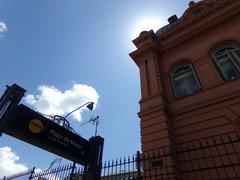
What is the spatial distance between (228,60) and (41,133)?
31.2ft

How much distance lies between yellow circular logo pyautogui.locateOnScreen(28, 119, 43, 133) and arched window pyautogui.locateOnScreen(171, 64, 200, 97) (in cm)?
754

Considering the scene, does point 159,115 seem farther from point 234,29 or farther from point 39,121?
point 234,29

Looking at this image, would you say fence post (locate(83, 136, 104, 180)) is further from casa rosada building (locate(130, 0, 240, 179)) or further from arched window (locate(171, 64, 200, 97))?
arched window (locate(171, 64, 200, 97))

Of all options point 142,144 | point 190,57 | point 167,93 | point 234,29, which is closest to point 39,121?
point 142,144

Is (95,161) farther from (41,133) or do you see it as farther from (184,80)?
(184,80)

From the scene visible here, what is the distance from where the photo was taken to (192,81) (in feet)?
35.7

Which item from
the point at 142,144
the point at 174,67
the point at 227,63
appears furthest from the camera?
the point at 174,67

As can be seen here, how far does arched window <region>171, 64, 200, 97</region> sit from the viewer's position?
34.7 ft

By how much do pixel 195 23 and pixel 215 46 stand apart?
2325 millimetres

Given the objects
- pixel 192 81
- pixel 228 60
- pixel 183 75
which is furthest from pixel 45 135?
pixel 228 60

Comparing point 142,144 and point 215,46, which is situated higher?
point 215,46

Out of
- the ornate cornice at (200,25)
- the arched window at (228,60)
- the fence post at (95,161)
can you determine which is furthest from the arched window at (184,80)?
the fence post at (95,161)

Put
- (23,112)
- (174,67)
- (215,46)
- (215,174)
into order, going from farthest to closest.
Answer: (174,67) → (215,46) → (215,174) → (23,112)

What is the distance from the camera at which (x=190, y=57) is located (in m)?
11.5
